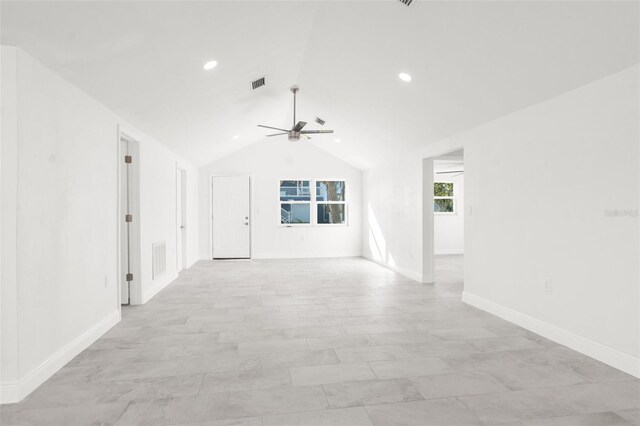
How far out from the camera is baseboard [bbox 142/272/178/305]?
5.01 meters

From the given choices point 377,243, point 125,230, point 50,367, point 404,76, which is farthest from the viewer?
point 377,243

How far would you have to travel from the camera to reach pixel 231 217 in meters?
9.34

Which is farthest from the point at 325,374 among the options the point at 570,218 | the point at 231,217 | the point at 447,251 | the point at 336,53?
the point at 447,251

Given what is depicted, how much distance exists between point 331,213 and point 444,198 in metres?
3.28

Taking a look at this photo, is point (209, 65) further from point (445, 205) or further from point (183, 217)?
point (445, 205)

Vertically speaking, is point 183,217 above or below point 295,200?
below

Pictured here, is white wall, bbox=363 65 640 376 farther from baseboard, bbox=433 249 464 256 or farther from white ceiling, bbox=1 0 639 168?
baseboard, bbox=433 249 464 256

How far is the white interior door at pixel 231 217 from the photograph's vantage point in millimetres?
9297

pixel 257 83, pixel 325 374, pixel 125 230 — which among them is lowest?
pixel 325 374

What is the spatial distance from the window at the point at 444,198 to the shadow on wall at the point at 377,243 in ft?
8.27

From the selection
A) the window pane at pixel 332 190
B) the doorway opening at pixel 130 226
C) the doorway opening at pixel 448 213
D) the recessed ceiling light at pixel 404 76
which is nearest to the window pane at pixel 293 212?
the window pane at pixel 332 190

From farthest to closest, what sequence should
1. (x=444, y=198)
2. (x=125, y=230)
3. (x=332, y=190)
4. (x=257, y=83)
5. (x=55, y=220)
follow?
(x=444, y=198) → (x=332, y=190) → (x=257, y=83) → (x=125, y=230) → (x=55, y=220)

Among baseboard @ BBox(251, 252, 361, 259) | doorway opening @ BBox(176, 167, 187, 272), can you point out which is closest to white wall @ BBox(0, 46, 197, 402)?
doorway opening @ BBox(176, 167, 187, 272)

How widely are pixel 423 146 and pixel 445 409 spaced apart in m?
4.56
